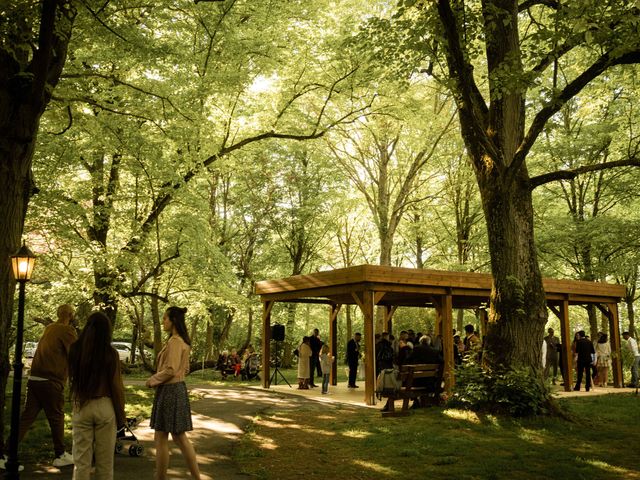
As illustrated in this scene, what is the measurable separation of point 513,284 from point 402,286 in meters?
3.97

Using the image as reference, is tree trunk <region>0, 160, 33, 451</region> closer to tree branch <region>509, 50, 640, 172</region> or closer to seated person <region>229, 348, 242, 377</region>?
tree branch <region>509, 50, 640, 172</region>

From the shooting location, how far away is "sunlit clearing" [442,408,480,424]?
9.41 m

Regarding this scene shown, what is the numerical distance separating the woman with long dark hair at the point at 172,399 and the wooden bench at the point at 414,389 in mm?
5946

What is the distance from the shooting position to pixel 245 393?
590 inches

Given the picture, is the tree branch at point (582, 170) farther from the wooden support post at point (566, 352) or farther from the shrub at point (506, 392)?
the wooden support post at point (566, 352)

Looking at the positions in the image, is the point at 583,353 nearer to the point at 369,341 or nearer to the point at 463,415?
the point at 369,341

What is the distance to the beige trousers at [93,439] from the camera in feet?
13.9

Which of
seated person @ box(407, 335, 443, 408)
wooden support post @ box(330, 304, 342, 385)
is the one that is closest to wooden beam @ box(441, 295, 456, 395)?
seated person @ box(407, 335, 443, 408)

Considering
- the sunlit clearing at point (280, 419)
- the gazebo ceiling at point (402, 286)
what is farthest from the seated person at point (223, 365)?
the sunlit clearing at point (280, 419)

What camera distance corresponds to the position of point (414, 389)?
11047mm

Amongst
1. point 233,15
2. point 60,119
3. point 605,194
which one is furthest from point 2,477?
point 605,194

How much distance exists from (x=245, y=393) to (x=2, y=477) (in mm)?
9589

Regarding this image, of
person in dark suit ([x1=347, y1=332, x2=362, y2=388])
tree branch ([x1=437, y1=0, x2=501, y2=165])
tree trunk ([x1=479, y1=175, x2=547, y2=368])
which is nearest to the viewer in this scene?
tree branch ([x1=437, y1=0, x2=501, y2=165])

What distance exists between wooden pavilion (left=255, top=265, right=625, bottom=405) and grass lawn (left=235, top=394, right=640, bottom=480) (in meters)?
2.35
